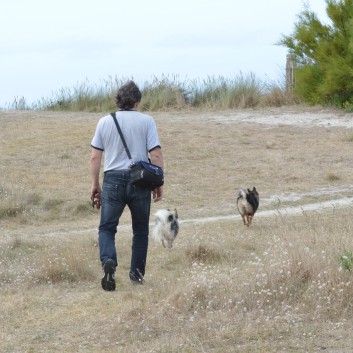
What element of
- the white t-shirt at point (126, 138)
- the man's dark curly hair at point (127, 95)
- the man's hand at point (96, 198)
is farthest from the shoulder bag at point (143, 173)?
the man's hand at point (96, 198)

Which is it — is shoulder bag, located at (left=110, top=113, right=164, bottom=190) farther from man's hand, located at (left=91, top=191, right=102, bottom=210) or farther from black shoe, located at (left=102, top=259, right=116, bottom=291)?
black shoe, located at (left=102, top=259, right=116, bottom=291)

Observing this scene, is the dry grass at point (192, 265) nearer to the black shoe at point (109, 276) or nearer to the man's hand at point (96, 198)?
the black shoe at point (109, 276)

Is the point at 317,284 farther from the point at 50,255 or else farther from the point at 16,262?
the point at 16,262

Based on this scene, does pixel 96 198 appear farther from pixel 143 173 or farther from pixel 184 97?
pixel 184 97

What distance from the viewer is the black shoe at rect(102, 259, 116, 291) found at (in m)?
8.64

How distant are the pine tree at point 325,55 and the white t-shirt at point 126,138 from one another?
1559cm

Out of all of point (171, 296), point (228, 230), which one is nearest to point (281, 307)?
point (171, 296)

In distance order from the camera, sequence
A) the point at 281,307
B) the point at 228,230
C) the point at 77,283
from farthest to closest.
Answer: the point at 228,230
the point at 77,283
the point at 281,307

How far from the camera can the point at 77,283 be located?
9.34m

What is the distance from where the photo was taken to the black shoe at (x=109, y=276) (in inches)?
340

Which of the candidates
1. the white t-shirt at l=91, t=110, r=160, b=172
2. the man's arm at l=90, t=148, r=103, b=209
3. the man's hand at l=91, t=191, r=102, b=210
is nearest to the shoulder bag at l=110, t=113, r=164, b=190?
the white t-shirt at l=91, t=110, r=160, b=172

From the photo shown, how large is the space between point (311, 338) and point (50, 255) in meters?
3.93

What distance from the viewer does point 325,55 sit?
957 inches

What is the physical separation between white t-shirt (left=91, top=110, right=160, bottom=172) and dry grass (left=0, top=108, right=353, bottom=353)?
46.9 inches
